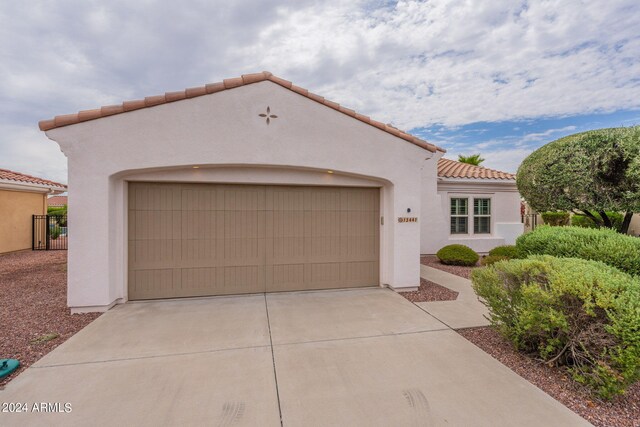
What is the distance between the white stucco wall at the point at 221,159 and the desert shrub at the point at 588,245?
2.70m

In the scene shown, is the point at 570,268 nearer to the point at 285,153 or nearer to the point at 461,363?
the point at 461,363

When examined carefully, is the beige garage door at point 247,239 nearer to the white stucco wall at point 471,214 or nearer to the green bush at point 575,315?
the green bush at point 575,315

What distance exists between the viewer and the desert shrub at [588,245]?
513cm

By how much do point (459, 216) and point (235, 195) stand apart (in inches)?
421

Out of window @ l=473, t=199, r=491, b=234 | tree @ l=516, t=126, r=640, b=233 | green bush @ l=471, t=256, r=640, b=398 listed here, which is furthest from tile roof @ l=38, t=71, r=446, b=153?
tree @ l=516, t=126, r=640, b=233

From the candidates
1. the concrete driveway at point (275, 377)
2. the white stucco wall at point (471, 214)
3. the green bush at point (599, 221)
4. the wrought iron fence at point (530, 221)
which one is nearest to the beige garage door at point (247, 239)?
the concrete driveway at point (275, 377)

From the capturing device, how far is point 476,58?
10.2 metres

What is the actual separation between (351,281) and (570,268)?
460 cm

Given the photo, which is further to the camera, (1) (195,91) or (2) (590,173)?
(2) (590,173)

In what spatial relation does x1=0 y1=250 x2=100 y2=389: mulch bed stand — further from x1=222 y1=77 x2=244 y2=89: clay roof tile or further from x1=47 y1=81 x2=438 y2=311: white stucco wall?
x1=222 y1=77 x2=244 y2=89: clay roof tile

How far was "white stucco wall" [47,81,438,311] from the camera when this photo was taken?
5500 millimetres

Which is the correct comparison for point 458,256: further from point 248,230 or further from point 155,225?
point 155,225

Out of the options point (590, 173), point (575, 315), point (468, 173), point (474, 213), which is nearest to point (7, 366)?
point (575, 315)

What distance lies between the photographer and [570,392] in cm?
312
